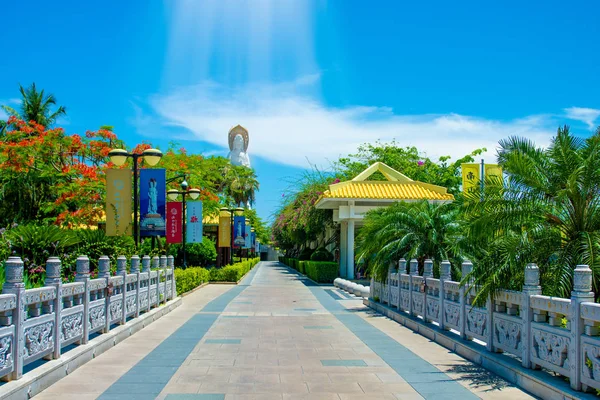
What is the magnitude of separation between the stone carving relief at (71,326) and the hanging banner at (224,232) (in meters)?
27.3

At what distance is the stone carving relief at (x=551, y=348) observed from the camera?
6.44m

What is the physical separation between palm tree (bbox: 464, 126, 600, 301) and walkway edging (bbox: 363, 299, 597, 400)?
0.96 meters

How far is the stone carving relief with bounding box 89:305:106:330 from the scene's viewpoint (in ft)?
31.2

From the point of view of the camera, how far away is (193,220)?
26.2 m

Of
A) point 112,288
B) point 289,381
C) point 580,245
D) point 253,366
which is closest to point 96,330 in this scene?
point 112,288

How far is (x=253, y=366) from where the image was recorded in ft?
28.7

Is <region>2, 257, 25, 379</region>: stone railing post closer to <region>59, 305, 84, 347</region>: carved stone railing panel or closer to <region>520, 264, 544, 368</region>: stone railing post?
<region>59, 305, 84, 347</region>: carved stone railing panel

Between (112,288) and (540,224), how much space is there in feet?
24.3

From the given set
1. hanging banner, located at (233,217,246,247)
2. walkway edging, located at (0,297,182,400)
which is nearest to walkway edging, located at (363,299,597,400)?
walkway edging, located at (0,297,182,400)

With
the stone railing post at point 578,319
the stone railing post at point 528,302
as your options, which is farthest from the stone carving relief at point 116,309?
the stone railing post at point 578,319

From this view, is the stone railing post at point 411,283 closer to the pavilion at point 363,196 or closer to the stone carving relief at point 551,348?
the stone carving relief at point 551,348

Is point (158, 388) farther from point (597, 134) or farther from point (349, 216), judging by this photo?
point (349, 216)

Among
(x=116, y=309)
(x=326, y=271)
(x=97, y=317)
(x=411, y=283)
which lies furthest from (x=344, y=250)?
(x=97, y=317)

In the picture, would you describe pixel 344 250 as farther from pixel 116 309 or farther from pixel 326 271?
pixel 116 309
